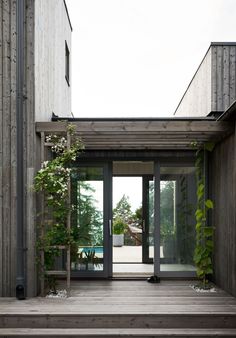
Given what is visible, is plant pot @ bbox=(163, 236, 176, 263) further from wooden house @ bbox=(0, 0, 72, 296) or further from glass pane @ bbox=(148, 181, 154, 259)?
wooden house @ bbox=(0, 0, 72, 296)

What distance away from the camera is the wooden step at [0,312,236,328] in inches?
205

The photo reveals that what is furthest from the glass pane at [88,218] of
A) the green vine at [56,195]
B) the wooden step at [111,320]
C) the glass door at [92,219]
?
the wooden step at [111,320]

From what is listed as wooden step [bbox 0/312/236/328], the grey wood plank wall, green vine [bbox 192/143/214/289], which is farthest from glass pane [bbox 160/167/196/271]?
the grey wood plank wall

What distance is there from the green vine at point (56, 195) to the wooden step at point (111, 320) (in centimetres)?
105

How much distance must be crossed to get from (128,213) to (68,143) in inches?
436

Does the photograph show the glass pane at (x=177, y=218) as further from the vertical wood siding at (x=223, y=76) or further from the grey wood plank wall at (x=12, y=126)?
the grey wood plank wall at (x=12, y=126)

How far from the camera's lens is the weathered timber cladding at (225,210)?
20.5ft

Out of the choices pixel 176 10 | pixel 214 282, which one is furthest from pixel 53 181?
pixel 176 10

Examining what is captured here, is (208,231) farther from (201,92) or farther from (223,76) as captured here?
(201,92)

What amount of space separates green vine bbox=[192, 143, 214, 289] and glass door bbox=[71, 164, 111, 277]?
169 cm

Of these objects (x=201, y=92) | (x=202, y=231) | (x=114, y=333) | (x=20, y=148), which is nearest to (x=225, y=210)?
(x=202, y=231)

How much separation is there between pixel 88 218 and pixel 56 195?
69.1 inches

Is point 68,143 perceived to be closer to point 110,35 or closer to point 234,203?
point 234,203

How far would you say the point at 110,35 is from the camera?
17719 millimetres
